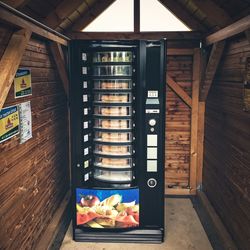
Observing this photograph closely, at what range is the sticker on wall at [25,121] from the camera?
9.11ft

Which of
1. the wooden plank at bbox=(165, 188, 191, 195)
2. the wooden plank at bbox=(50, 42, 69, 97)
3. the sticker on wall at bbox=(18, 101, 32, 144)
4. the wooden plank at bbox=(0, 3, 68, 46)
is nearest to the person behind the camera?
the wooden plank at bbox=(0, 3, 68, 46)

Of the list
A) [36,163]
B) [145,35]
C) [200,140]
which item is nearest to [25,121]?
[36,163]

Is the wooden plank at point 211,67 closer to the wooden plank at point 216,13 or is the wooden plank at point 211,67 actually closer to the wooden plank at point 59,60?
the wooden plank at point 216,13

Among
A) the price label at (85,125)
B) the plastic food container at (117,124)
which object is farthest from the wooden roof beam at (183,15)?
the price label at (85,125)

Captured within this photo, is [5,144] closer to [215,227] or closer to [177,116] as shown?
[215,227]

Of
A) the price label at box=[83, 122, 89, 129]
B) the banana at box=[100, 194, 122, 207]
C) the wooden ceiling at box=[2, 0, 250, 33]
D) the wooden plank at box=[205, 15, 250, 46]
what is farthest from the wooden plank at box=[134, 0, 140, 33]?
the banana at box=[100, 194, 122, 207]

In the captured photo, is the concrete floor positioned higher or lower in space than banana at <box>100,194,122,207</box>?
lower

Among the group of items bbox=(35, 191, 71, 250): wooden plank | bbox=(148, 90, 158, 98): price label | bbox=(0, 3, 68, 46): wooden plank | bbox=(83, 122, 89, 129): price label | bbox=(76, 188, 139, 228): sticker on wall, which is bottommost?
bbox=(35, 191, 71, 250): wooden plank

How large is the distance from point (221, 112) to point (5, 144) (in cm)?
255

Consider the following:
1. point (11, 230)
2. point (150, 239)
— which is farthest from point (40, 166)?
point (150, 239)

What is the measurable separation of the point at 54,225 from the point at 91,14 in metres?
2.83

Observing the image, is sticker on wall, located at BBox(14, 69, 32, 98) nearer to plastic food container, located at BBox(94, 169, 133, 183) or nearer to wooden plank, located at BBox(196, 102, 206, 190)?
plastic food container, located at BBox(94, 169, 133, 183)

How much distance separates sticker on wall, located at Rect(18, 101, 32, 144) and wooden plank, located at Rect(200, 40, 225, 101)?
2.26 meters

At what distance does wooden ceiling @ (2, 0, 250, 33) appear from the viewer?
10.3 ft
